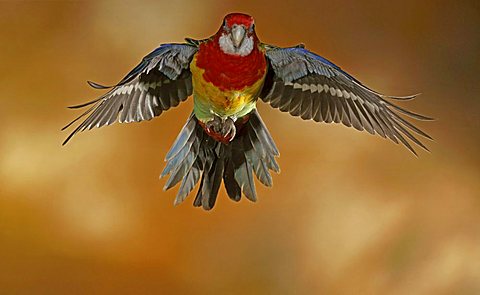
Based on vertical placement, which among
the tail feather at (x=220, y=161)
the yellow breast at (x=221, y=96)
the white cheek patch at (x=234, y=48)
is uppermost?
the white cheek patch at (x=234, y=48)

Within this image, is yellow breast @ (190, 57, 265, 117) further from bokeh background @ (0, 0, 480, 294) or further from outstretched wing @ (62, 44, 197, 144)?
bokeh background @ (0, 0, 480, 294)

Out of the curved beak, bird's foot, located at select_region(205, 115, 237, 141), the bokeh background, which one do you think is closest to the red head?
the curved beak

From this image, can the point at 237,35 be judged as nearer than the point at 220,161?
Yes

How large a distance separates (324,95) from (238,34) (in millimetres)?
289

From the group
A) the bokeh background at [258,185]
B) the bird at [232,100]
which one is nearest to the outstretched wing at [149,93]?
the bird at [232,100]

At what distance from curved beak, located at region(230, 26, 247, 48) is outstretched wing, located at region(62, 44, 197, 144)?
0.11 m

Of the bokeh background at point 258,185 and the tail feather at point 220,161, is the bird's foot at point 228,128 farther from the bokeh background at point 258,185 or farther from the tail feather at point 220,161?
the bokeh background at point 258,185

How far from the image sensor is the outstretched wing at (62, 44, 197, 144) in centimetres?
109

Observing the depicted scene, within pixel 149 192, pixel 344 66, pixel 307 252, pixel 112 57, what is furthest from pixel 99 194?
pixel 344 66

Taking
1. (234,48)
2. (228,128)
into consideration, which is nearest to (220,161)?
(228,128)

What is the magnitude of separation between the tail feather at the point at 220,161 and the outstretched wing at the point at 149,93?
0.24 feet

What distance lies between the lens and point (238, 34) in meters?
0.99

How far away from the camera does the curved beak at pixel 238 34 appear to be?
3.24 ft

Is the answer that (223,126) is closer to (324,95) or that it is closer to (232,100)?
(232,100)
